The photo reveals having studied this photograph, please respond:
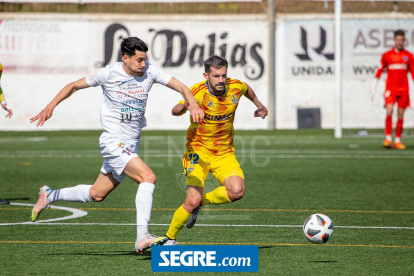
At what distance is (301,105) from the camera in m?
25.7

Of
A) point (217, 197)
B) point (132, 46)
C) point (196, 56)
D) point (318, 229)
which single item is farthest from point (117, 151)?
point (196, 56)

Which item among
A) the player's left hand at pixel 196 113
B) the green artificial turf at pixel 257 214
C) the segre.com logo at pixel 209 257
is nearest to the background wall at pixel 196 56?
the green artificial turf at pixel 257 214

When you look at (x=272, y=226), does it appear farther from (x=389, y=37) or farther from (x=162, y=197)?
(x=389, y=37)

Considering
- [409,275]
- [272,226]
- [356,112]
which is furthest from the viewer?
[356,112]

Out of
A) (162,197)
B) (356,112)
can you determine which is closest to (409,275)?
(162,197)

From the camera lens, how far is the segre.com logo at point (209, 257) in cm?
497

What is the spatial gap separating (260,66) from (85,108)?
22.7 ft

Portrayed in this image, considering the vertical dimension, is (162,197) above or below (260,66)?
below

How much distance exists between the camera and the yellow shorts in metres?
6.50

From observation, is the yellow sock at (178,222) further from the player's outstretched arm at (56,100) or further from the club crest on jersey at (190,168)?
the player's outstretched arm at (56,100)

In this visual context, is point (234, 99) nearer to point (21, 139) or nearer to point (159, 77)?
point (159, 77)

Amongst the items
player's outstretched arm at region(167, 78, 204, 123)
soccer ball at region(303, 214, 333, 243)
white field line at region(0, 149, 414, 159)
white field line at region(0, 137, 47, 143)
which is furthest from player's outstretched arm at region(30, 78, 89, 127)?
white field line at region(0, 137, 47, 143)

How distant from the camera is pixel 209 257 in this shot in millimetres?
4980

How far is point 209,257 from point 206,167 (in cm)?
176
